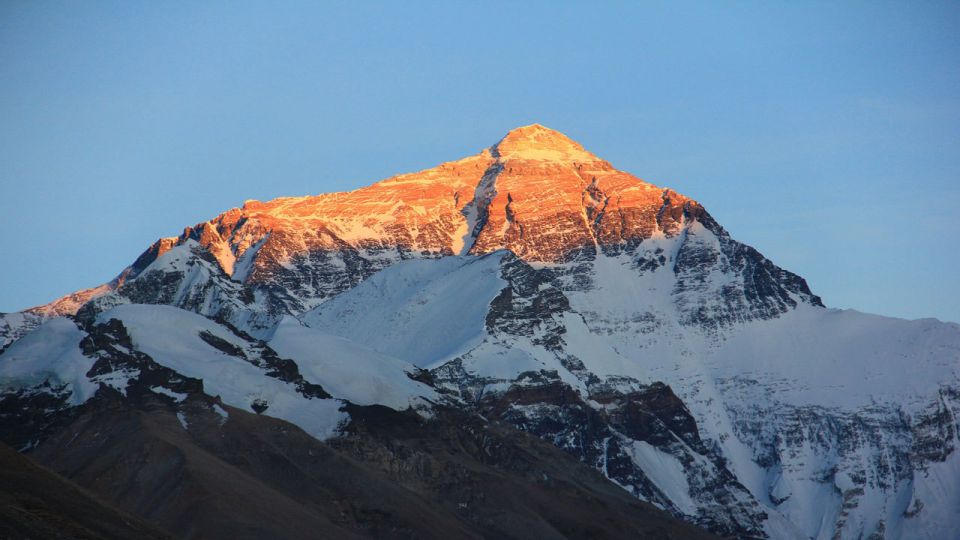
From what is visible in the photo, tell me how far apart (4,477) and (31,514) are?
9632mm

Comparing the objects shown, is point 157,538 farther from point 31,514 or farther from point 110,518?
point 31,514

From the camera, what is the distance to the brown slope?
166m

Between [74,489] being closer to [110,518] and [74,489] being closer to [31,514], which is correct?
[110,518]

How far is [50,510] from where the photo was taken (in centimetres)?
17438

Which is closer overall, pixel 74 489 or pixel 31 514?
pixel 31 514

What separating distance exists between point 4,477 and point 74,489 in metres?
11.2

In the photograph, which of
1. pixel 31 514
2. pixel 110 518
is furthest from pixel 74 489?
pixel 31 514

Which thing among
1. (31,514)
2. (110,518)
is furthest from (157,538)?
(31,514)

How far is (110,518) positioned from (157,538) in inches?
181

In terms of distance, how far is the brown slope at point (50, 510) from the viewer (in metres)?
166

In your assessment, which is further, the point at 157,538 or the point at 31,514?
the point at 157,538

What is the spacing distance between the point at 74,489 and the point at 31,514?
18.6 meters

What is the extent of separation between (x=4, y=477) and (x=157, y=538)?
15171 mm

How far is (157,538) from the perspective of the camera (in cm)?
18425
